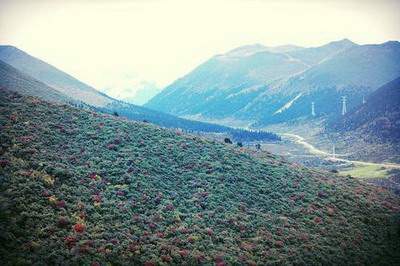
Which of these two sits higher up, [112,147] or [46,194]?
[112,147]

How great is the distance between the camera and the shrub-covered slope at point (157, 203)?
29334 mm

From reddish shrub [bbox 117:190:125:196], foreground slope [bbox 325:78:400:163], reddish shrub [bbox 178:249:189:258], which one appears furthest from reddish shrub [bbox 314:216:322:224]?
foreground slope [bbox 325:78:400:163]

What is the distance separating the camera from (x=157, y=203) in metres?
38.5

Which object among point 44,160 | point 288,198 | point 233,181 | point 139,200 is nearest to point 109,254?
point 139,200

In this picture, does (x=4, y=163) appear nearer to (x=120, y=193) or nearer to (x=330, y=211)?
(x=120, y=193)

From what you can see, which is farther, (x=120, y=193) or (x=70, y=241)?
(x=120, y=193)

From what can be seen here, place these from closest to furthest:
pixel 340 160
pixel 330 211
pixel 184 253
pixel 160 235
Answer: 1. pixel 184 253
2. pixel 160 235
3. pixel 330 211
4. pixel 340 160

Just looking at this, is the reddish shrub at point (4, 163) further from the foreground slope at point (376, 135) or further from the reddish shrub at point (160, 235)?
the foreground slope at point (376, 135)

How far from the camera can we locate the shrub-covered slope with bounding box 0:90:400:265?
2933cm

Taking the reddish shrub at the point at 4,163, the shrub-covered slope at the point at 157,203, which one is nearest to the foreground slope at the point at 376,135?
the shrub-covered slope at the point at 157,203

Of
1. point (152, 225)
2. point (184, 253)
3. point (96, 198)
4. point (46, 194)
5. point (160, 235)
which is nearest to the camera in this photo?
point (184, 253)

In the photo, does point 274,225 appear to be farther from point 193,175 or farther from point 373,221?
point 373,221

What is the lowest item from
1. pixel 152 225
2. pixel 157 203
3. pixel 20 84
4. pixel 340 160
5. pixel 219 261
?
pixel 340 160

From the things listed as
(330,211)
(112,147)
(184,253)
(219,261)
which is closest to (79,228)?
(184,253)
